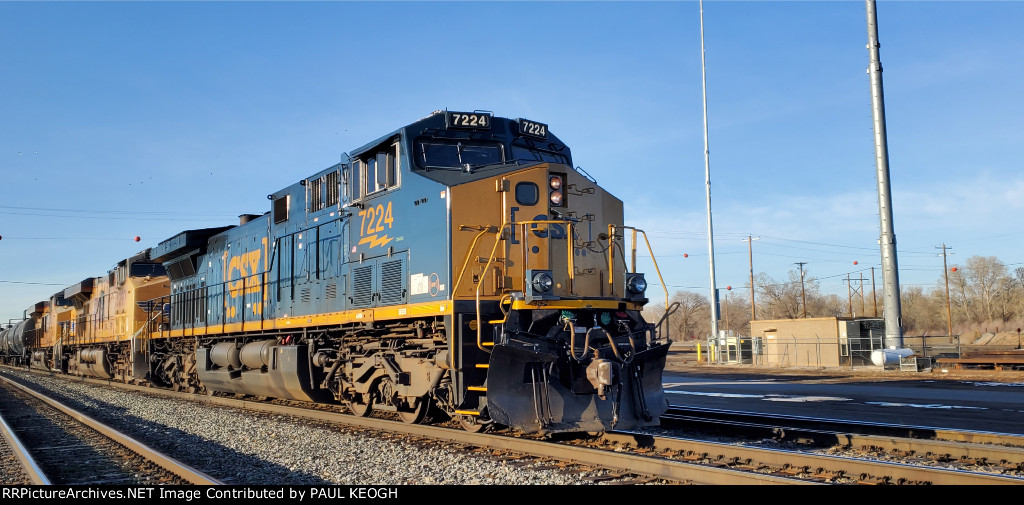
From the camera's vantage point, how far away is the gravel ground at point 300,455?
6.31m

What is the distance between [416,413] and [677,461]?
4033 mm

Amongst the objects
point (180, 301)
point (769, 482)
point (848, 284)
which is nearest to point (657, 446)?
point (769, 482)

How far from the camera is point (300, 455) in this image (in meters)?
7.72

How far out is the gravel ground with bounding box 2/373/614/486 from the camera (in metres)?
6.31

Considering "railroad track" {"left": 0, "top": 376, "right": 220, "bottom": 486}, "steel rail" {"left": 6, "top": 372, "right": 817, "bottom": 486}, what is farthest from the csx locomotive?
"railroad track" {"left": 0, "top": 376, "right": 220, "bottom": 486}

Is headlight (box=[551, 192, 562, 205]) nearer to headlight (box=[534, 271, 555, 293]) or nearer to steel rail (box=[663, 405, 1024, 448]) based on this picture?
headlight (box=[534, 271, 555, 293])

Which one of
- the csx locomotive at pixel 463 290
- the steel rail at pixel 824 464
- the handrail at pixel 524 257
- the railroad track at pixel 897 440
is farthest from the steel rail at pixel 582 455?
the railroad track at pixel 897 440

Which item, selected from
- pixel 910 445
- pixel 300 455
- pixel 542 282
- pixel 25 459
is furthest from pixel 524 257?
pixel 25 459

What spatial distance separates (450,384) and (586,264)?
2.09 metres

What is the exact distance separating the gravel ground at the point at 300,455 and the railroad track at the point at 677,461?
0.37 m

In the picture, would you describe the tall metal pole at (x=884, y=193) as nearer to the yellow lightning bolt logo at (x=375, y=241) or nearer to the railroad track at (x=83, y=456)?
the yellow lightning bolt logo at (x=375, y=241)

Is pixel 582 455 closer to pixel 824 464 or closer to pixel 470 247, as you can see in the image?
pixel 824 464

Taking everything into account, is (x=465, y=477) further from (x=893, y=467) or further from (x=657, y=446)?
(x=893, y=467)
